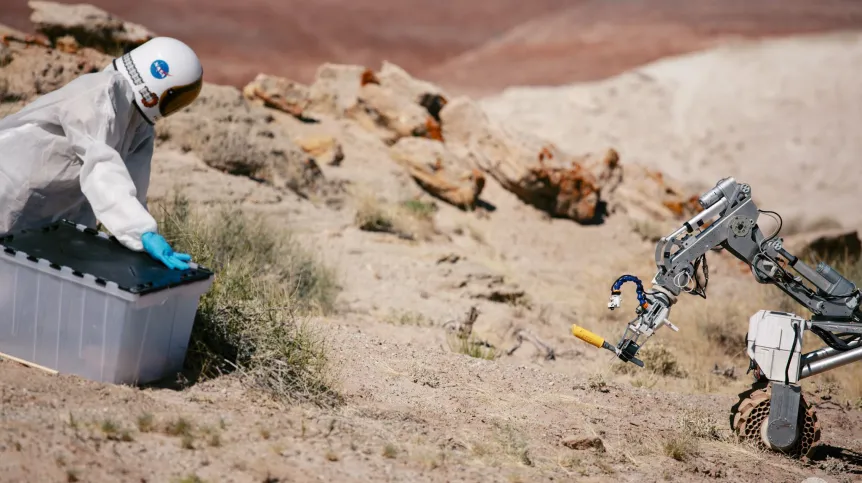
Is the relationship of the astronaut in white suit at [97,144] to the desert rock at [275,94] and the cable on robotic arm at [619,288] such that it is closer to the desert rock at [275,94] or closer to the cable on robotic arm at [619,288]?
the cable on robotic arm at [619,288]

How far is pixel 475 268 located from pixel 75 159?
5.69 metres

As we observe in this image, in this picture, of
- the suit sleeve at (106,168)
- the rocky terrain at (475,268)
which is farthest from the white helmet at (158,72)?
the rocky terrain at (475,268)

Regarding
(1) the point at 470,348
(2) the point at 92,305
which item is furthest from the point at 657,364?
(2) the point at 92,305

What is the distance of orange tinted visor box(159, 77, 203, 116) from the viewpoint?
491 cm

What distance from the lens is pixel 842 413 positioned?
693cm

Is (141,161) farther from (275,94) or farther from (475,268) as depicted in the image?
(275,94)

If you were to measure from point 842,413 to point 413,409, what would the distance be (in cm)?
354

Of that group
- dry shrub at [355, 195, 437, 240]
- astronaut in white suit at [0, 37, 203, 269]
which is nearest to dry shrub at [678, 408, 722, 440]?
astronaut in white suit at [0, 37, 203, 269]

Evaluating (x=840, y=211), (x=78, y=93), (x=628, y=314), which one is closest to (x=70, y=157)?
(x=78, y=93)

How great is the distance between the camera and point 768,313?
5.50 m

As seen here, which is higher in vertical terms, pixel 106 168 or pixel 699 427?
pixel 106 168

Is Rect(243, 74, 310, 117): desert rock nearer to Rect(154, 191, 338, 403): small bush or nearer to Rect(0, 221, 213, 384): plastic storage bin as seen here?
Rect(154, 191, 338, 403): small bush

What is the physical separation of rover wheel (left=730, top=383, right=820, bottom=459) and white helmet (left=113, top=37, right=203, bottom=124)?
374cm

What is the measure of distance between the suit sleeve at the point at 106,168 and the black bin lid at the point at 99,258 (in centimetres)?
11
